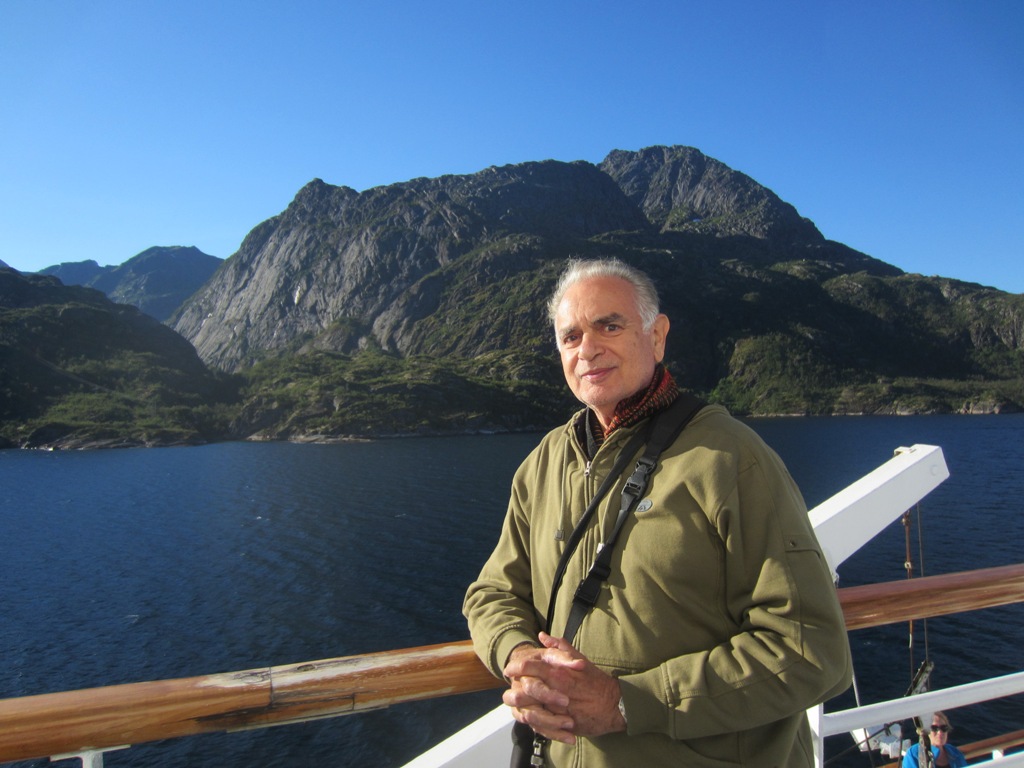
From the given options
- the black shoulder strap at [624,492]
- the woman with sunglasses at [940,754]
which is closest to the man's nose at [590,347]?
the black shoulder strap at [624,492]

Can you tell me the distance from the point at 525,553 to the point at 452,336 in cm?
19607

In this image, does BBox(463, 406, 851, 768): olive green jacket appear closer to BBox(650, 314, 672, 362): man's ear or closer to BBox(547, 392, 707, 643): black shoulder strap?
BBox(547, 392, 707, 643): black shoulder strap

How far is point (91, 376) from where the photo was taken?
5768 inches

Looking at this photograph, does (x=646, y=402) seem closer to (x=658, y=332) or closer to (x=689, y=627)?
(x=658, y=332)

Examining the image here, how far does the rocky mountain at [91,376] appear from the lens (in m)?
122

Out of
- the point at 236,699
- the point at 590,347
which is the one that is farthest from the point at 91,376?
the point at 590,347

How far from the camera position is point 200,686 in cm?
178

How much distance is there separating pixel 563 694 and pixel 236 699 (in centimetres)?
91

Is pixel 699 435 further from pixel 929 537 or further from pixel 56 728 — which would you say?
pixel 929 537

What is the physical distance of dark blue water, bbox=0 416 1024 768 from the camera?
1703cm

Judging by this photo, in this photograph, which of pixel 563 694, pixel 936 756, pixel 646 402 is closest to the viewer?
pixel 563 694

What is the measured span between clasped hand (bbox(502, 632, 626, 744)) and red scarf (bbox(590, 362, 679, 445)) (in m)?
0.69

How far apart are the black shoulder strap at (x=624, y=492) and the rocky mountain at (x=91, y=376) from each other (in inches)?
5359

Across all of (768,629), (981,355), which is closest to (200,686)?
(768,629)
